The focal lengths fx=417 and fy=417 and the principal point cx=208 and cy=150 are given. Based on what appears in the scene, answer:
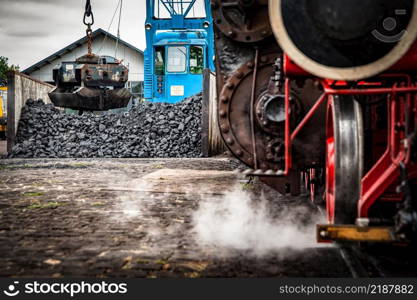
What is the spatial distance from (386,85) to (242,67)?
1206 mm

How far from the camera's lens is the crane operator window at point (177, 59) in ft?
51.5

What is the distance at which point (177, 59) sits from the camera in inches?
619

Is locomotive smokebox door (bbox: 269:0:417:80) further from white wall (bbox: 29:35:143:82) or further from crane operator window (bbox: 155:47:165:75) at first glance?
white wall (bbox: 29:35:143:82)

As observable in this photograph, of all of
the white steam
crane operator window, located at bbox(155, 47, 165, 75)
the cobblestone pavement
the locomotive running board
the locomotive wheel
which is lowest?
the white steam

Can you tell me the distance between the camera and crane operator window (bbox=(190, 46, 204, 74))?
15695 mm

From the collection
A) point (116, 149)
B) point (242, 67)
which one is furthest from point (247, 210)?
point (116, 149)

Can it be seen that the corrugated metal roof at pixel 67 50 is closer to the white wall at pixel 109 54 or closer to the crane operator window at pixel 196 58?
the white wall at pixel 109 54

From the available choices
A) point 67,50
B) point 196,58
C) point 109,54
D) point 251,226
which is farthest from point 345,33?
point 67,50

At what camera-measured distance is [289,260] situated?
279 cm

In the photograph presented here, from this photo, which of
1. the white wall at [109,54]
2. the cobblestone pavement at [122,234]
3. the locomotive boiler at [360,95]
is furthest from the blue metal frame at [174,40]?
the white wall at [109,54]

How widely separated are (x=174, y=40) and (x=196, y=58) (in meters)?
1.06

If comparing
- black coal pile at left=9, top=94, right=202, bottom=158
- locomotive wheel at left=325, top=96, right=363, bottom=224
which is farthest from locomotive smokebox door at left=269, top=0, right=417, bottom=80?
black coal pile at left=9, top=94, right=202, bottom=158

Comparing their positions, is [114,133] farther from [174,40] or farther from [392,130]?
[392,130]

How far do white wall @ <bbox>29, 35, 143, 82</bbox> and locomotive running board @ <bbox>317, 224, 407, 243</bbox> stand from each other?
107 feet
